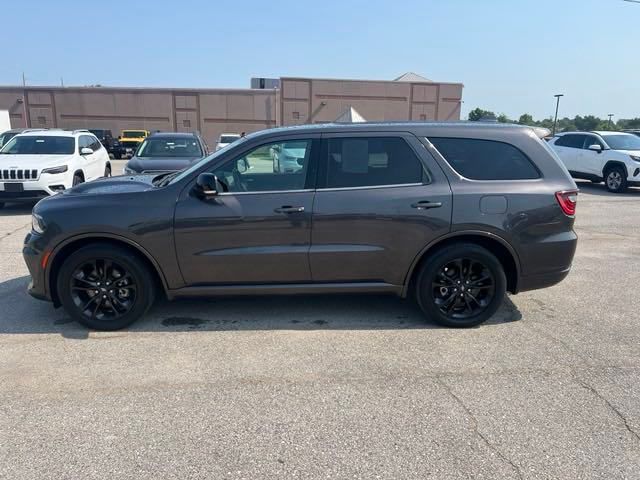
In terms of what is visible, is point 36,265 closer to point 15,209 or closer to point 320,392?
point 320,392

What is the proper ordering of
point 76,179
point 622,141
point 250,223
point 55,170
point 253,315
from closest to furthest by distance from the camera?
point 250,223
point 253,315
point 55,170
point 76,179
point 622,141

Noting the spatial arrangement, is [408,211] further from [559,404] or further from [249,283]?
[559,404]

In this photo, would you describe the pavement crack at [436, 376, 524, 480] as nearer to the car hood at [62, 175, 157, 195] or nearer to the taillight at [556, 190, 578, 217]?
the taillight at [556, 190, 578, 217]

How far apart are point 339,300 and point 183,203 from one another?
6.30ft

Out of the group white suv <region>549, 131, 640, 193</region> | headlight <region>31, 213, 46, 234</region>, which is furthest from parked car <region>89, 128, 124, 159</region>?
headlight <region>31, 213, 46, 234</region>

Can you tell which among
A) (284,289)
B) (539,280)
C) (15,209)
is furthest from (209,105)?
(539,280)

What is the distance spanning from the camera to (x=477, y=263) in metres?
4.34

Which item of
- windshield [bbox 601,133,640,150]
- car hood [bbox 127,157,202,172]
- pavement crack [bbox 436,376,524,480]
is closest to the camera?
pavement crack [bbox 436,376,524,480]

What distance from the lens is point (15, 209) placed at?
1049cm

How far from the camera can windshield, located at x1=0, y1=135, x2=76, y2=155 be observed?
10.5 m

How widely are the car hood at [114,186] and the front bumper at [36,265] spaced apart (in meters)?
0.53

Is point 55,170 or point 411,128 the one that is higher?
point 411,128

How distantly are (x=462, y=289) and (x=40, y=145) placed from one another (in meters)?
10.3

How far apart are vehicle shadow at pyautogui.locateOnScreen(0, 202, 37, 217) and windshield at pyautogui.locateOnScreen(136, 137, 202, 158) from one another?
105 inches
